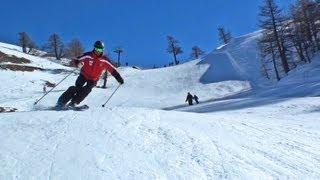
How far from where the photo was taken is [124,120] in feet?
33.3

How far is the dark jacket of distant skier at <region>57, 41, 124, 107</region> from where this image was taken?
12.8 meters

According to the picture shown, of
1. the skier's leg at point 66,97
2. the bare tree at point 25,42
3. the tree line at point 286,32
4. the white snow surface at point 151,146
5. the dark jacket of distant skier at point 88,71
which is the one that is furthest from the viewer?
the bare tree at point 25,42

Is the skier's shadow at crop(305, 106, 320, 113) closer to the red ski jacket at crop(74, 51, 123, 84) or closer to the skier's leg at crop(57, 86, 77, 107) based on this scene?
the red ski jacket at crop(74, 51, 123, 84)

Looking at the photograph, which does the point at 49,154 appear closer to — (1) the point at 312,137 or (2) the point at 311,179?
(2) the point at 311,179

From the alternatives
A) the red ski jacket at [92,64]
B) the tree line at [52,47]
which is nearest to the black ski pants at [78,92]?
the red ski jacket at [92,64]

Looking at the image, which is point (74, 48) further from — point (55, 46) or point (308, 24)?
point (308, 24)

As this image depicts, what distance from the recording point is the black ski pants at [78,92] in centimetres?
1325

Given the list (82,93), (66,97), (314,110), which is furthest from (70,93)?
(314,110)

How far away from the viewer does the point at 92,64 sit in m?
12.9

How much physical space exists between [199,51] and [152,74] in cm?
4262

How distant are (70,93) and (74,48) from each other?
327 feet

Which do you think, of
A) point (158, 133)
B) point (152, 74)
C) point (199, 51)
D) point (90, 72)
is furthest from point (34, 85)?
point (199, 51)

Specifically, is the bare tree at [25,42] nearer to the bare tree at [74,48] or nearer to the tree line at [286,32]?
the bare tree at [74,48]

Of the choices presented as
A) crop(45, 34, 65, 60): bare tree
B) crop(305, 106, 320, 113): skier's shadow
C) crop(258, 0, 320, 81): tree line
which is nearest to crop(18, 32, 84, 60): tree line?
crop(45, 34, 65, 60): bare tree
